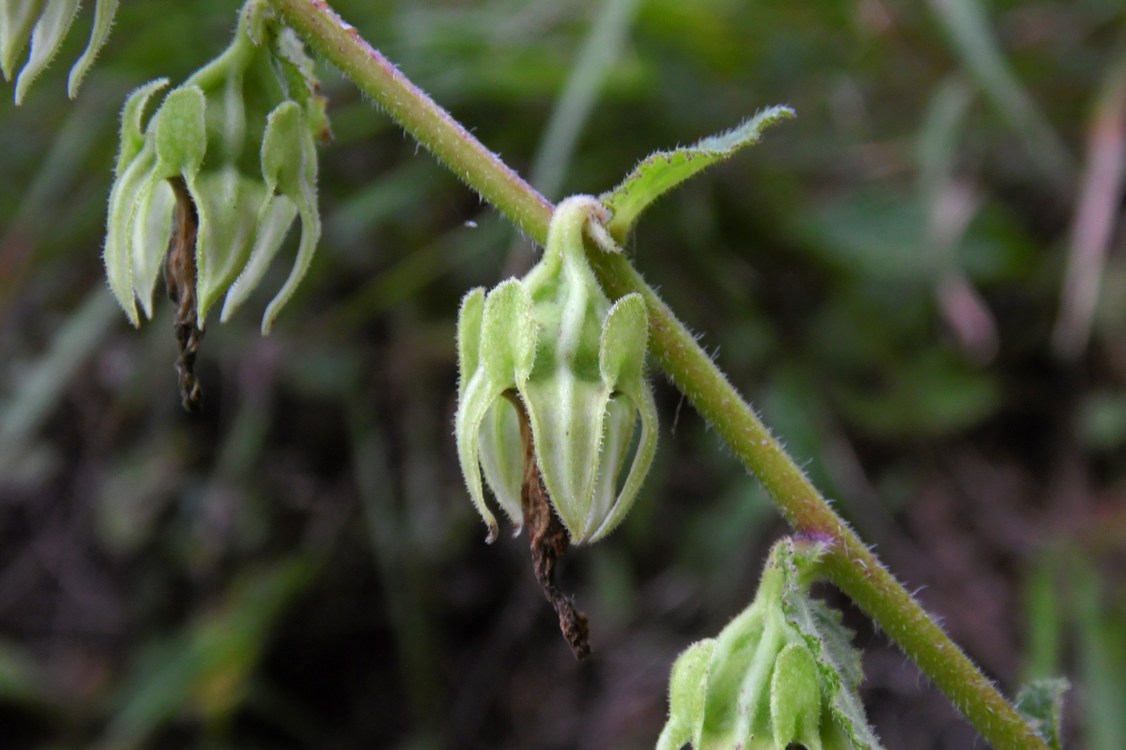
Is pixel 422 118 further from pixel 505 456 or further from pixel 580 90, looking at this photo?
pixel 580 90

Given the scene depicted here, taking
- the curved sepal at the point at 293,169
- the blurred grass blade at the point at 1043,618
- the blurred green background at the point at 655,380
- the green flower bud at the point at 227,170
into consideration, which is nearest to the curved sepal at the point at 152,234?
the green flower bud at the point at 227,170

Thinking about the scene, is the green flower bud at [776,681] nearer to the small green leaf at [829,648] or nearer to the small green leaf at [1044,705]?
the small green leaf at [829,648]

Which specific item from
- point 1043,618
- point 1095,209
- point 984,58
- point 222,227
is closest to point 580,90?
point 984,58

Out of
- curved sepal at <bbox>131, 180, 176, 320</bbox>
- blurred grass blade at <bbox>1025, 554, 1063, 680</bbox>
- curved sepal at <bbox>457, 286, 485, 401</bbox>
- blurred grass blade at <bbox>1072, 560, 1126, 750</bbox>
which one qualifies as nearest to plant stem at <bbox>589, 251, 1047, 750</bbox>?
curved sepal at <bbox>457, 286, 485, 401</bbox>

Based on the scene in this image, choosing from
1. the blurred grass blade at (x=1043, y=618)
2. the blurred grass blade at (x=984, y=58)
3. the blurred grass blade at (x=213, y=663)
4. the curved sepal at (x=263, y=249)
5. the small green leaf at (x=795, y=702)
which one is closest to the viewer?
the small green leaf at (x=795, y=702)

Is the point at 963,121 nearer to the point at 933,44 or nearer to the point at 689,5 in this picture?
the point at 933,44
